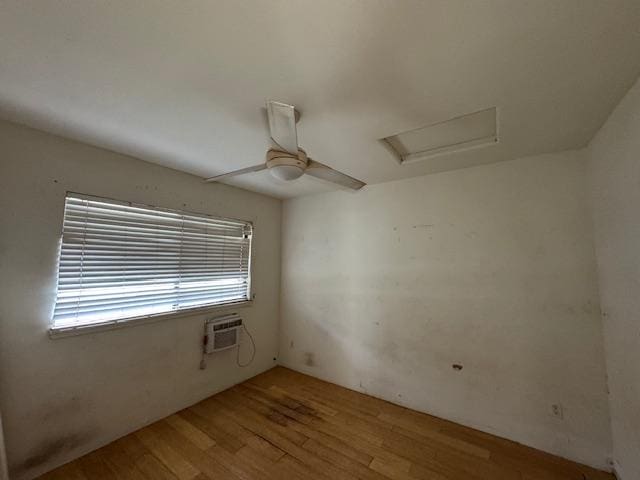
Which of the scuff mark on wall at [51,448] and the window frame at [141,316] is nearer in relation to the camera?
the scuff mark on wall at [51,448]

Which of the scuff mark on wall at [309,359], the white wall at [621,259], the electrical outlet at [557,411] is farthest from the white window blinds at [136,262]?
the white wall at [621,259]

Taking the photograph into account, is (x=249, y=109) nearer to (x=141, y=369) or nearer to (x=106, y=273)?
(x=106, y=273)

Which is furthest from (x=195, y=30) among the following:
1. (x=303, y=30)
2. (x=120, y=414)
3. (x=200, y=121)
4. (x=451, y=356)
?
(x=451, y=356)

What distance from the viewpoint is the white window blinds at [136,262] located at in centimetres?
180

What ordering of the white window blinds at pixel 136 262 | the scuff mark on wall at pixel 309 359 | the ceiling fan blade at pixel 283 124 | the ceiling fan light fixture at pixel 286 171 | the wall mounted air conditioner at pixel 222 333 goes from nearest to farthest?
1. the ceiling fan blade at pixel 283 124
2. the ceiling fan light fixture at pixel 286 171
3. the white window blinds at pixel 136 262
4. the wall mounted air conditioner at pixel 222 333
5. the scuff mark on wall at pixel 309 359

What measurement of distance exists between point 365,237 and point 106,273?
243cm

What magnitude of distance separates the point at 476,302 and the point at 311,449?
6.01ft

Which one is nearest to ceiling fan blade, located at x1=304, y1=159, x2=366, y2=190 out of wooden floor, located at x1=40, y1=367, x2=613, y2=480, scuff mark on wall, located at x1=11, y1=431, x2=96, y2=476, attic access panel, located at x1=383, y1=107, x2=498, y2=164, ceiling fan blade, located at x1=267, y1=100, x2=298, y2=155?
ceiling fan blade, located at x1=267, y1=100, x2=298, y2=155

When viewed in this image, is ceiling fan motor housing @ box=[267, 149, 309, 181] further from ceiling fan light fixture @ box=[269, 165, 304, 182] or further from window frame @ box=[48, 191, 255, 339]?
window frame @ box=[48, 191, 255, 339]

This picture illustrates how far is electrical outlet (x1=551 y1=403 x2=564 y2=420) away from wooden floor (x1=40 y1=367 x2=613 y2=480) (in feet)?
0.97

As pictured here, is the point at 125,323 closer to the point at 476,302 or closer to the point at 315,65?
the point at 315,65

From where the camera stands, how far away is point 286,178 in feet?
4.94

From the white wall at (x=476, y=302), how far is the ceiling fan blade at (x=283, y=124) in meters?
1.66

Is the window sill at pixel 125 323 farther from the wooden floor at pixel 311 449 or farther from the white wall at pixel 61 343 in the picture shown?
the wooden floor at pixel 311 449
